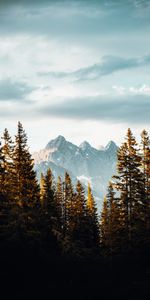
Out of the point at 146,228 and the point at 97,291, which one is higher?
the point at 146,228

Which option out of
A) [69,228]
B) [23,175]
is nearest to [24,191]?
[23,175]

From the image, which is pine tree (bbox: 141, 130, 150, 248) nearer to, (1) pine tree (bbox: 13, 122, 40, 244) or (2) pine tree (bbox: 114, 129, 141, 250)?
(2) pine tree (bbox: 114, 129, 141, 250)

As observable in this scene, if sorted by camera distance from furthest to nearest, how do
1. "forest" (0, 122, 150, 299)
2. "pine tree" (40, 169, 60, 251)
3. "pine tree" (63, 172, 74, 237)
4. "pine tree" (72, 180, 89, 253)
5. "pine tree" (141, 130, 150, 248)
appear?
1. "pine tree" (63, 172, 74, 237)
2. "pine tree" (72, 180, 89, 253)
3. "pine tree" (40, 169, 60, 251)
4. "pine tree" (141, 130, 150, 248)
5. "forest" (0, 122, 150, 299)

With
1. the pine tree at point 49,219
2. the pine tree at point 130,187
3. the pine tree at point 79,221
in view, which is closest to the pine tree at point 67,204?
the pine tree at point 79,221

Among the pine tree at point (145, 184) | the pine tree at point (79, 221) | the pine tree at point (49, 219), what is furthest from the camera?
the pine tree at point (79, 221)

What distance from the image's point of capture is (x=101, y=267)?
31.0 m

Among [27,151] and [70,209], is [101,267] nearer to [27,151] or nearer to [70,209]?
[27,151]

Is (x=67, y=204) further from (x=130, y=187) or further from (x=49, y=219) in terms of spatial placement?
(x=130, y=187)

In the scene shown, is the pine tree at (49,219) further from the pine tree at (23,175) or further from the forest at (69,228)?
the pine tree at (23,175)

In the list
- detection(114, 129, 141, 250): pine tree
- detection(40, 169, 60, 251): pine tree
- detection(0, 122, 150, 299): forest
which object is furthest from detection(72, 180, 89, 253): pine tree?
detection(114, 129, 141, 250): pine tree

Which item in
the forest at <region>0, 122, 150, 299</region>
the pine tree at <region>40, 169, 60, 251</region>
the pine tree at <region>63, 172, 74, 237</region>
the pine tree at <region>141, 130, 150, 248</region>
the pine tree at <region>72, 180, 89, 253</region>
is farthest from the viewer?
the pine tree at <region>63, 172, 74, 237</region>

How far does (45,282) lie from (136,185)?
72.1ft

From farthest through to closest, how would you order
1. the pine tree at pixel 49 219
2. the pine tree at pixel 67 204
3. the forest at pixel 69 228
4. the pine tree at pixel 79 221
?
the pine tree at pixel 67 204, the pine tree at pixel 79 221, the pine tree at pixel 49 219, the forest at pixel 69 228

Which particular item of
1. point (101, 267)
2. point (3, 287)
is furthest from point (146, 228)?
point (3, 287)
